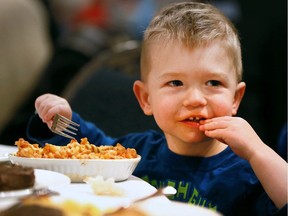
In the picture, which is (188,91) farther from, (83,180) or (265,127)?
(265,127)

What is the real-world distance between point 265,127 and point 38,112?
2.92 metres

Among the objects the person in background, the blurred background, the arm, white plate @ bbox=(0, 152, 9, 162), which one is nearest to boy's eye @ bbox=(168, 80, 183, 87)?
the arm

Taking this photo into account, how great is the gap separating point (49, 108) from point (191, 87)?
0.34 metres

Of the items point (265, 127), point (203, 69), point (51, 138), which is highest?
point (203, 69)

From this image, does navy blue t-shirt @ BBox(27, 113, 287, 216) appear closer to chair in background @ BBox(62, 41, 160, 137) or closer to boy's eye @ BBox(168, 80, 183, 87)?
boy's eye @ BBox(168, 80, 183, 87)

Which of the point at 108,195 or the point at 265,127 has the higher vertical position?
the point at 108,195

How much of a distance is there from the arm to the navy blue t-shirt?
0.22 feet

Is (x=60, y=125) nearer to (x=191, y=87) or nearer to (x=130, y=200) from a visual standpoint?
(x=191, y=87)

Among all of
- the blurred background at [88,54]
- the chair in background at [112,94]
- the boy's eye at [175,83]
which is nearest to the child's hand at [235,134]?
the boy's eye at [175,83]

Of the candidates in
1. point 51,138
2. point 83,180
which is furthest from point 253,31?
point 83,180

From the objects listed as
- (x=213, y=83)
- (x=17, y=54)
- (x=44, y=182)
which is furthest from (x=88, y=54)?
(x=44, y=182)

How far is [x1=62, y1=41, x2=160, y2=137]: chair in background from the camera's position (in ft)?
7.43

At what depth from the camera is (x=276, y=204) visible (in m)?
1.39

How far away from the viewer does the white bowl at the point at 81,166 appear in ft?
4.21
